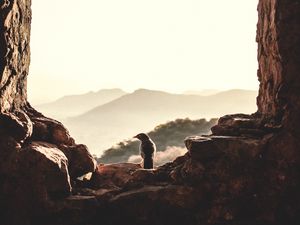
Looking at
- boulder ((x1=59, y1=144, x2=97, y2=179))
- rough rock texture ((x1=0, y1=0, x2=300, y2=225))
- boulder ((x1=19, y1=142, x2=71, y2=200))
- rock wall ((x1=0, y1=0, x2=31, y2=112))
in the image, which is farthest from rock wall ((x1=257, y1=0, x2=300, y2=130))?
rock wall ((x1=0, y1=0, x2=31, y2=112))

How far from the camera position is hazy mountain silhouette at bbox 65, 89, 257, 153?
162 m

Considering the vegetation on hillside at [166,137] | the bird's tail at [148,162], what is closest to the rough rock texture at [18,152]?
the bird's tail at [148,162]

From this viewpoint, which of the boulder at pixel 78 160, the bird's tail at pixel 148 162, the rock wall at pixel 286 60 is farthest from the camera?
the bird's tail at pixel 148 162

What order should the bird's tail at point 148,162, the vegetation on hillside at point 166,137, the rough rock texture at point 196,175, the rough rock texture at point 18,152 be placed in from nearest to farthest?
1. the rough rock texture at point 18,152
2. the rough rock texture at point 196,175
3. the bird's tail at point 148,162
4. the vegetation on hillside at point 166,137

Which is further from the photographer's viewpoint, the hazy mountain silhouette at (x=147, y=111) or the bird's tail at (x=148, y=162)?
the hazy mountain silhouette at (x=147, y=111)

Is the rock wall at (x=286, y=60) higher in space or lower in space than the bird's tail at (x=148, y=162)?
higher

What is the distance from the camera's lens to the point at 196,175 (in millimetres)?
16141

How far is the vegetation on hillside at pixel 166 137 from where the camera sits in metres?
49.0

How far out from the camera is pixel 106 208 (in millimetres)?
16328

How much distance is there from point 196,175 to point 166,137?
37585 mm

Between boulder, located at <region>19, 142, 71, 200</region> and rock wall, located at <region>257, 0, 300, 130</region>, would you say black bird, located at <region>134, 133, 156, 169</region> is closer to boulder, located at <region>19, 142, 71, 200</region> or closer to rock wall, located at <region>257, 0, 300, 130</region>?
boulder, located at <region>19, 142, 71, 200</region>

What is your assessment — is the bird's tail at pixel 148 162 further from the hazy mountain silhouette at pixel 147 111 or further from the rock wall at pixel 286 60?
the hazy mountain silhouette at pixel 147 111

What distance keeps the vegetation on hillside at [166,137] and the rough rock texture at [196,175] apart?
3065cm

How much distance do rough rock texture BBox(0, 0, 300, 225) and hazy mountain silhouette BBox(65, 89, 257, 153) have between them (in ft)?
435
